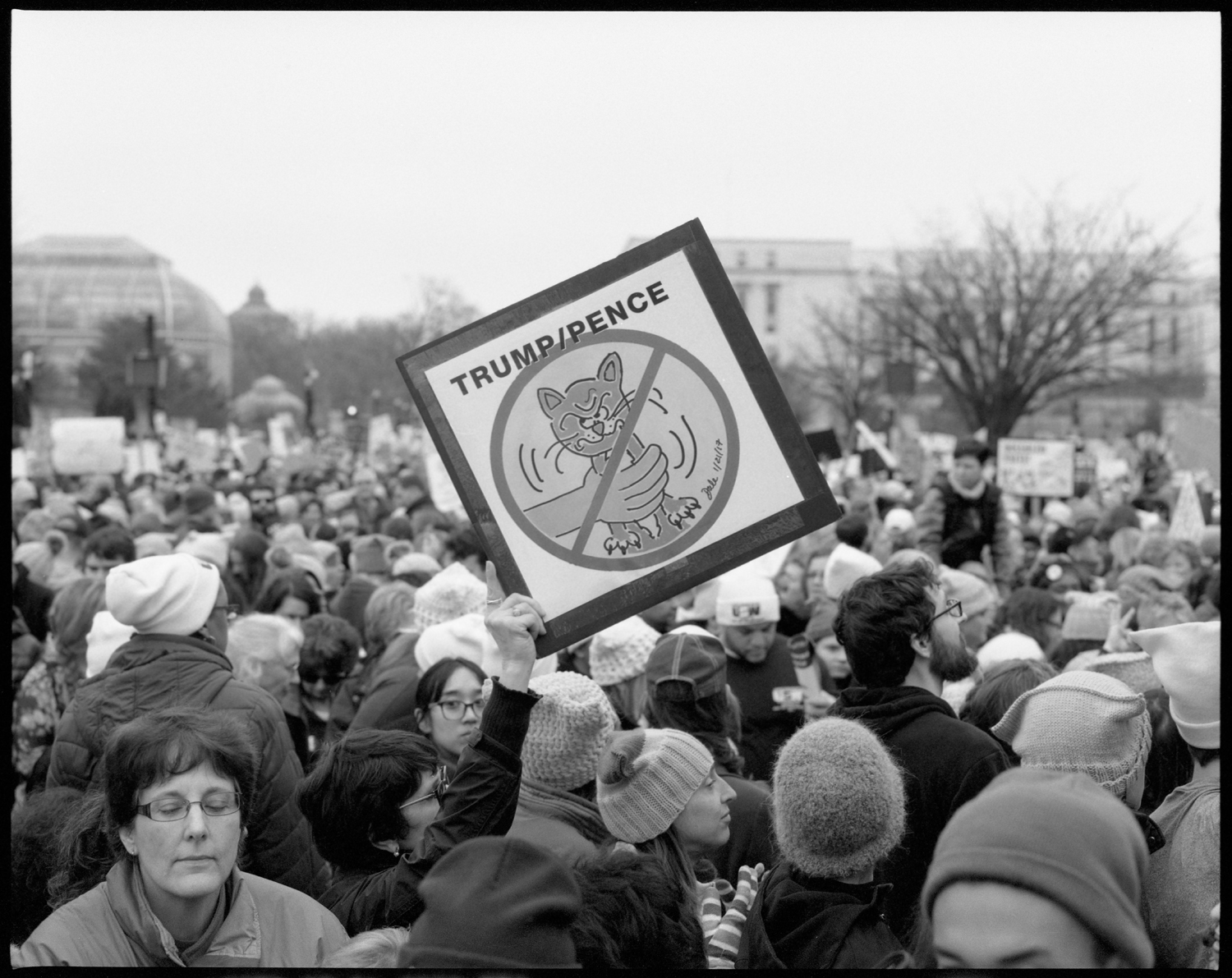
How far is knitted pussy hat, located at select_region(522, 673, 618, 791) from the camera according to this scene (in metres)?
3.95

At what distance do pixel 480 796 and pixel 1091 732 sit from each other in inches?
56.5

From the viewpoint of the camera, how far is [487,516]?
3.34 metres

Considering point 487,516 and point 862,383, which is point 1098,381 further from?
point 487,516

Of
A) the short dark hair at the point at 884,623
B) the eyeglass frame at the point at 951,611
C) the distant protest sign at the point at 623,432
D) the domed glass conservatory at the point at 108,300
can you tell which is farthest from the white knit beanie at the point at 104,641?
the domed glass conservatory at the point at 108,300

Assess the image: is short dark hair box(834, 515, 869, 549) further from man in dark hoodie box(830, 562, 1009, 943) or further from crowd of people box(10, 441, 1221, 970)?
man in dark hoodie box(830, 562, 1009, 943)

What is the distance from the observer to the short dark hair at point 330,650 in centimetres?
622

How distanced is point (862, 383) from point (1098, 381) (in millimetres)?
16867

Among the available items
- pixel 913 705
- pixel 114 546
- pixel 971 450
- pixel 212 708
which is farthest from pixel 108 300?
pixel 913 705

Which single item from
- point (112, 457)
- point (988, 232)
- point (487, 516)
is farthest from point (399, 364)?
point (988, 232)

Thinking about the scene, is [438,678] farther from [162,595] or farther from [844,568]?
[844,568]

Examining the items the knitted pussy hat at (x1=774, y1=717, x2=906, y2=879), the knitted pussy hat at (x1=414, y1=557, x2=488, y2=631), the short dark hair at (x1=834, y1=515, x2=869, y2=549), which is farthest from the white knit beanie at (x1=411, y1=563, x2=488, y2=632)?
the short dark hair at (x1=834, y1=515, x2=869, y2=549)

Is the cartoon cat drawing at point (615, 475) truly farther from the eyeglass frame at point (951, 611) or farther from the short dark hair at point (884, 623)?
the eyeglass frame at point (951, 611)

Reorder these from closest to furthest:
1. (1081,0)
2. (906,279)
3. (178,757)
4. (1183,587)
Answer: (1081,0), (178,757), (1183,587), (906,279)

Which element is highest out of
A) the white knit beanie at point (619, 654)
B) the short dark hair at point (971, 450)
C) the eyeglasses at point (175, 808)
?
the short dark hair at point (971, 450)
